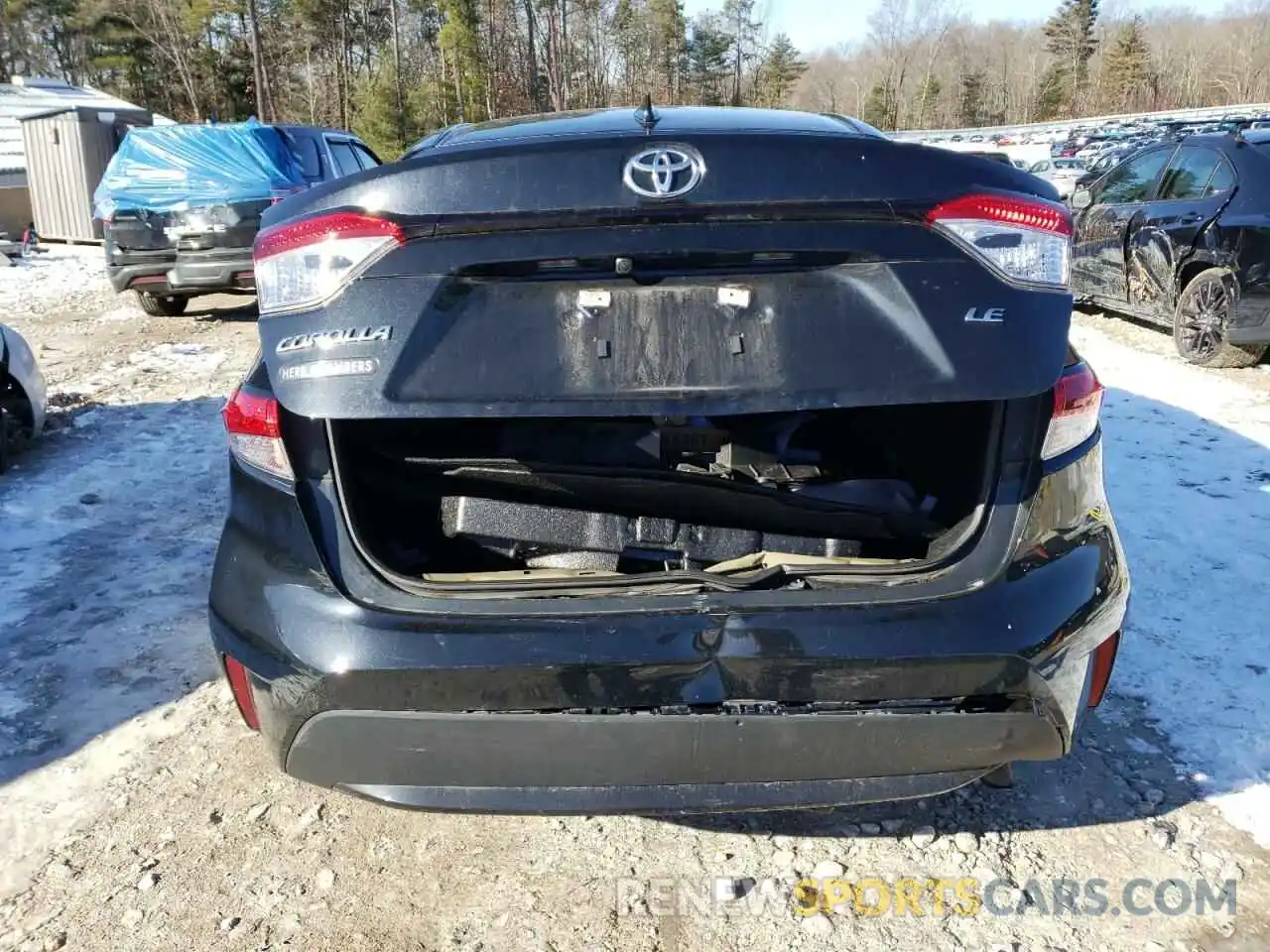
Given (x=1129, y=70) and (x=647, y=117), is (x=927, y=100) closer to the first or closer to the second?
(x=1129, y=70)

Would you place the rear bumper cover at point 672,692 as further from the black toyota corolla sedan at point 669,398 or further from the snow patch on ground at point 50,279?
the snow patch on ground at point 50,279

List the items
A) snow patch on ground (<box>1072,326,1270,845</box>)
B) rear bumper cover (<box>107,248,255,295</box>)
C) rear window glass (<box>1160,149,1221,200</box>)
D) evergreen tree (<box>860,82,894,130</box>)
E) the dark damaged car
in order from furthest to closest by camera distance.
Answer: evergreen tree (<box>860,82,894,130</box>) → rear bumper cover (<box>107,248,255,295</box>) → rear window glass (<box>1160,149,1221,200</box>) → the dark damaged car → snow patch on ground (<box>1072,326,1270,845</box>)

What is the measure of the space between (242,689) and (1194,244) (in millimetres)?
7145

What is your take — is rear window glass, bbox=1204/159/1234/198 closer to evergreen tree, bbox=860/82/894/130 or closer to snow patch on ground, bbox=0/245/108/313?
snow patch on ground, bbox=0/245/108/313

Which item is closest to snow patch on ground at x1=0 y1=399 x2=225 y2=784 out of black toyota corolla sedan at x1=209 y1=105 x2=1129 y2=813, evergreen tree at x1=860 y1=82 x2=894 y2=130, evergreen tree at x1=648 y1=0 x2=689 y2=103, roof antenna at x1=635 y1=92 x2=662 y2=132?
black toyota corolla sedan at x1=209 y1=105 x2=1129 y2=813

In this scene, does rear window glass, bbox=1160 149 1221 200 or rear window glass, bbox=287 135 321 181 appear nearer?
rear window glass, bbox=1160 149 1221 200

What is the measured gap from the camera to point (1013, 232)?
5.71ft

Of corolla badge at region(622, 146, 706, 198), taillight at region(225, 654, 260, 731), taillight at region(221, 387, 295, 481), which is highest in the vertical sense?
corolla badge at region(622, 146, 706, 198)

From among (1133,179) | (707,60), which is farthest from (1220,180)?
(707,60)

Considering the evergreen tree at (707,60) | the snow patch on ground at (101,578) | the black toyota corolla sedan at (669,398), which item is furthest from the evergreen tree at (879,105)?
the black toyota corolla sedan at (669,398)

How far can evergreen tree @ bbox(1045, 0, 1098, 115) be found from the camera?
2697 inches

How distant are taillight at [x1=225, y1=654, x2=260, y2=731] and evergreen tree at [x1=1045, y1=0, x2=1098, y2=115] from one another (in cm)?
7728

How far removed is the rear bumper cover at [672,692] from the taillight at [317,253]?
1.67 feet

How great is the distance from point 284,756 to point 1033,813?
1750 mm
